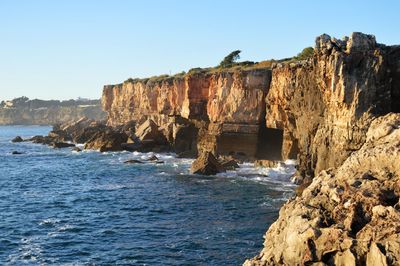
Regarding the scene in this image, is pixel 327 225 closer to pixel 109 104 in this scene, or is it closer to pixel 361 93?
pixel 361 93

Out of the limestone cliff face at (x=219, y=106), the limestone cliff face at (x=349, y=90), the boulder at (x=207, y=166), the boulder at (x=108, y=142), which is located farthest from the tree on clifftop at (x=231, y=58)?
the limestone cliff face at (x=349, y=90)

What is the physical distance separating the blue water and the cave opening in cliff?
4999 millimetres

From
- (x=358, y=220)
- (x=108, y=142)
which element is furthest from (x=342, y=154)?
(x=108, y=142)

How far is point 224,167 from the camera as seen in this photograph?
59.8m

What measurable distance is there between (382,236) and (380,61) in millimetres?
26392

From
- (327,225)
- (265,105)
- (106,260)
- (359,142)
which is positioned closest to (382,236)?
(327,225)

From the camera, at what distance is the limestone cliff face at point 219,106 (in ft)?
216

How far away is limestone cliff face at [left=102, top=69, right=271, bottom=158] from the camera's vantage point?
6569 cm

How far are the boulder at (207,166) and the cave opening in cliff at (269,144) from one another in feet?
31.0

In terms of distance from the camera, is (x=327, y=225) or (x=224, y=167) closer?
(x=327, y=225)

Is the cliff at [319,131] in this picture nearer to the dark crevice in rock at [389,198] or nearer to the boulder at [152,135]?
the dark crevice in rock at [389,198]

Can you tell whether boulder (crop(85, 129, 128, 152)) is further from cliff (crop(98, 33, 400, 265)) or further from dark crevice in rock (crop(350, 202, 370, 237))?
dark crevice in rock (crop(350, 202, 370, 237))

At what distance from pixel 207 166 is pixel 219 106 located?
48.2 feet

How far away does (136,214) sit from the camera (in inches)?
1518
